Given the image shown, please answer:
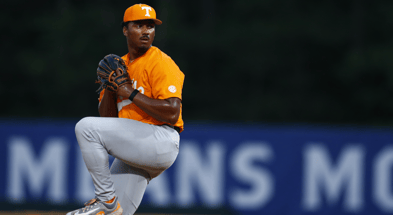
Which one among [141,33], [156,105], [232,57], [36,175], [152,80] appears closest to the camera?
[156,105]

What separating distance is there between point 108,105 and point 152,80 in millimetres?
471

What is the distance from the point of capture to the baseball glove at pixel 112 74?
3.16 meters

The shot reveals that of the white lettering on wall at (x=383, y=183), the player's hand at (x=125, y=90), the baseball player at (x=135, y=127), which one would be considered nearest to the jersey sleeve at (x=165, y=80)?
the baseball player at (x=135, y=127)

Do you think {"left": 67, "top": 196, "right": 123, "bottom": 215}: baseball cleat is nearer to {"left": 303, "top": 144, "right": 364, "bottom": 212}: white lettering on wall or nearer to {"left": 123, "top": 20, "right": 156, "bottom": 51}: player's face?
{"left": 123, "top": 20, "right": 156, "bottom": 51}: player's face

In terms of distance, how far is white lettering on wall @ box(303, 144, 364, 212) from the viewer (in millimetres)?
7688

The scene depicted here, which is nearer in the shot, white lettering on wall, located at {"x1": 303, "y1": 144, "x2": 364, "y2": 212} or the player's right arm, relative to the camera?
the player's right arm

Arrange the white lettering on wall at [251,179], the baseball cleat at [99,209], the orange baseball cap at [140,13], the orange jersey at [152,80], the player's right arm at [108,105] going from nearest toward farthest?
the baseball cleat at [99,209] → the orange jersey at [152,80] → the orange baseball cap at [140,13] → the player's right arm at [108,105] → the white lettering on wall at [251,179]

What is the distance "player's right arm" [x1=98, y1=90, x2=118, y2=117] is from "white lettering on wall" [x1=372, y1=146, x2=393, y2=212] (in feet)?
18.0

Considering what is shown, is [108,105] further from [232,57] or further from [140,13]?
[232,57]

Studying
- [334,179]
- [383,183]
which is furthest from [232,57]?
[383,183]

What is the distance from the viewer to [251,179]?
7.81 m

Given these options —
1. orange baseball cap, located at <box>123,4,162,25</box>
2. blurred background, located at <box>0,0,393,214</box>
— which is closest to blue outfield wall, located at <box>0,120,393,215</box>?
orange baseball cap, located at <box>123,4,162,25</box>

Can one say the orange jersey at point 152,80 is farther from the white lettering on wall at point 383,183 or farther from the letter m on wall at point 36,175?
the white lettering on wall at point 383,183

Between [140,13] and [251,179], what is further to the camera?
[251,179]
